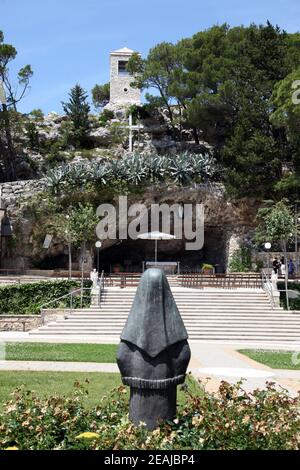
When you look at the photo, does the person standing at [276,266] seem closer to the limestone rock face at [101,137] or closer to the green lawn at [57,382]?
the limestone rock face at [101,137]

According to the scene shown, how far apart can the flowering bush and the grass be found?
1.93 m

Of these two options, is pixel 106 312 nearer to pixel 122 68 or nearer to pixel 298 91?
pixel 298 91

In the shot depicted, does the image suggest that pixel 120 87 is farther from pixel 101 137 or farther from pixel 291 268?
pixel 291 268

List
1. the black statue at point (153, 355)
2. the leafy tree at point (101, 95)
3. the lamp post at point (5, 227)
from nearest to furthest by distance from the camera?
the black statue at point (153, 355), the lamp post at point (5, 227), the leafy tree at point (101, 95)

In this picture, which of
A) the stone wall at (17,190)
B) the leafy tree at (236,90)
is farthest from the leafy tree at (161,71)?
the stone wall at (17,190)

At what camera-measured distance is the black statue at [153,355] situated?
6.27 meters

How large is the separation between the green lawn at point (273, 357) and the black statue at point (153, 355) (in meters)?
8.01

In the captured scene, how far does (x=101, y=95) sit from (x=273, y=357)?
53972mm

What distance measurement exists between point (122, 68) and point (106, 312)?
4123 centimetres

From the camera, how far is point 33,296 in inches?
1053

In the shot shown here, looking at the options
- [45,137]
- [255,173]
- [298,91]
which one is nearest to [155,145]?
[45,137]

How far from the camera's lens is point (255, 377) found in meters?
11.8

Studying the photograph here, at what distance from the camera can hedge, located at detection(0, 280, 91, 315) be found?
86.2 feet

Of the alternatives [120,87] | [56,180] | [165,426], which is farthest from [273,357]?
[120,87]
